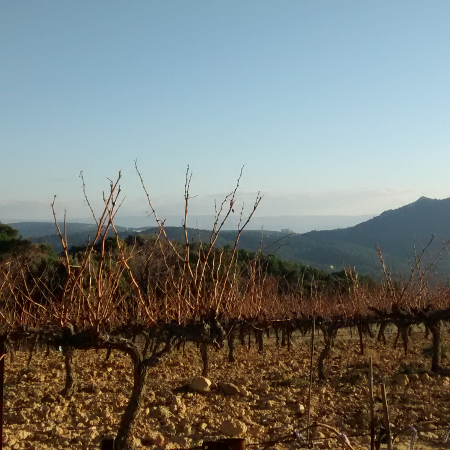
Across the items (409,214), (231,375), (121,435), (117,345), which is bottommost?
(231,375)

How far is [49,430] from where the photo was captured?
529 centimetres

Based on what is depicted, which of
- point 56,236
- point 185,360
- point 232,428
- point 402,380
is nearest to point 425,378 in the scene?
point 402,380

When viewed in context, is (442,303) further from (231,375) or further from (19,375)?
(19,375)

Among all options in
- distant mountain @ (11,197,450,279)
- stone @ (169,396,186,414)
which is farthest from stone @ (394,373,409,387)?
distant mountain @ (11,197,450,279)

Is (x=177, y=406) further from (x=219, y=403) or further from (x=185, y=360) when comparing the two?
(x=185, y=360)

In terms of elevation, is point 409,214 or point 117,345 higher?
point 409,214

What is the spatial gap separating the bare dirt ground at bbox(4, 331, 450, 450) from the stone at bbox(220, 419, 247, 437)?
0.01 metres

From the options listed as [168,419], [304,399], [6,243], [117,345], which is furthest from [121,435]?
[6,243]

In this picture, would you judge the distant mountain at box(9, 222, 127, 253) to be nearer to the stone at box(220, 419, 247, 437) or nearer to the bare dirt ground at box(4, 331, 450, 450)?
the bare dirt ground at box(4, 331, 450, 450)

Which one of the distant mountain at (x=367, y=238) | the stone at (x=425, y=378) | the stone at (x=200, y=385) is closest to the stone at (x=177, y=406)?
the stone at (x=200, y=385)

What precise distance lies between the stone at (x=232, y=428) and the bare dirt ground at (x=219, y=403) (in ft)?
0.04

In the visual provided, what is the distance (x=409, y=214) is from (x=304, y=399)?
125ft

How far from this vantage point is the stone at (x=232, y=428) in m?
5.20

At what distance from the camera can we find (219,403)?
6.49m
